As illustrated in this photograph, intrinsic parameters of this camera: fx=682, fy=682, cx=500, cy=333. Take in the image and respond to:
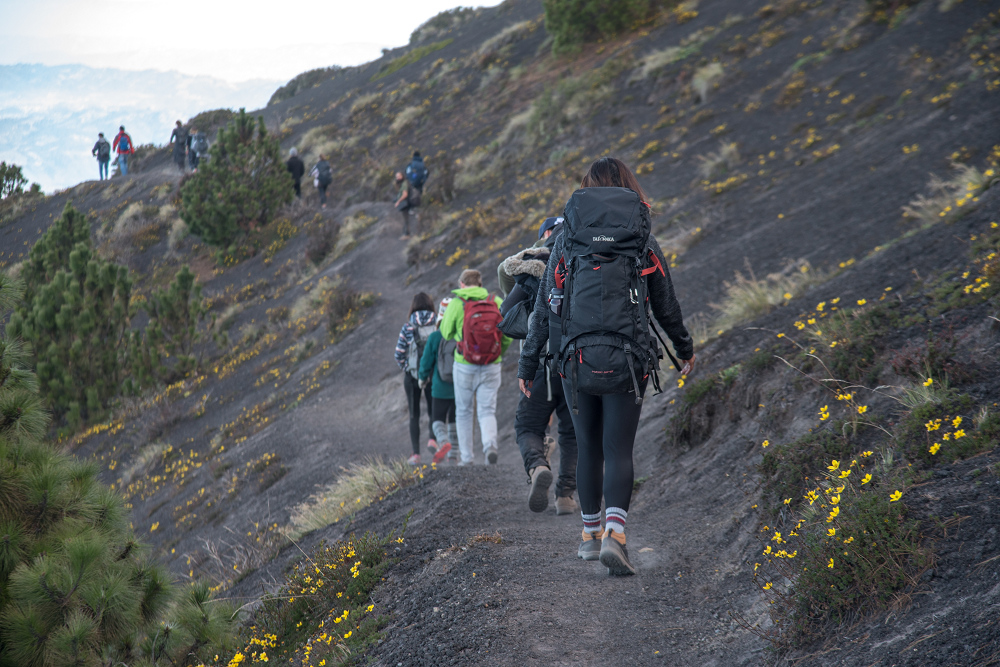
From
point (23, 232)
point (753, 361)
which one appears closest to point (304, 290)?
point (753, 361)

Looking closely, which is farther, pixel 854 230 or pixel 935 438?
pixel 854 230

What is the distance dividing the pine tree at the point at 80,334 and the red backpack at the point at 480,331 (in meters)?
12.6

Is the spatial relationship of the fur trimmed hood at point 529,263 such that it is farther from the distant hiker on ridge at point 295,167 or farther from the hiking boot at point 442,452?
the distant hiker on ridge at point 295,167

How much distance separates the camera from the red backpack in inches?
230

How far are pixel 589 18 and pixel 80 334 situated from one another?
1973 centimetres

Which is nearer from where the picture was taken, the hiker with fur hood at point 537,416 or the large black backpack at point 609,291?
the large black backpack at point 609,291

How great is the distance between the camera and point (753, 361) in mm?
5227

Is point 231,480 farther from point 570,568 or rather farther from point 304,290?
point 304,290

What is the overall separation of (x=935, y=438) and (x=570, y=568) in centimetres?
185

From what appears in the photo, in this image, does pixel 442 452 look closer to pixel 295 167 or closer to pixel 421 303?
pixel 421 303

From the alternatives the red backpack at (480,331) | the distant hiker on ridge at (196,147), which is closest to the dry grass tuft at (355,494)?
the red backpack at (480,331)

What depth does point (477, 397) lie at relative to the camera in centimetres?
629

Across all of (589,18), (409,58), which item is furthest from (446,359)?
(409,58)

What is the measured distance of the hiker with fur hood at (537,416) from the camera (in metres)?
4.11
